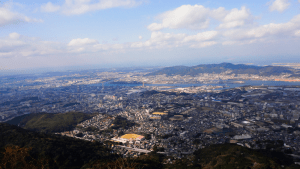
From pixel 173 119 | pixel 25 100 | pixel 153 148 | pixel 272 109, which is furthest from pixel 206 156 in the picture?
pixel 25 100

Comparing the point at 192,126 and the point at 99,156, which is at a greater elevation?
the point at 99,156

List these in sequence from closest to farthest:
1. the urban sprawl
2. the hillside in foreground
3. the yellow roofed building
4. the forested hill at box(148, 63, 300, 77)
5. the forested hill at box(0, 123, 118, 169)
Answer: the hillside in foreground < the forested hill at box(0, 123, 118, 169) < the urban sprawl < the yellow roofed building < the forested hill at box(148, 63, 300, 77)

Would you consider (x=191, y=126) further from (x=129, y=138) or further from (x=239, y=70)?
(x=239, y=70)

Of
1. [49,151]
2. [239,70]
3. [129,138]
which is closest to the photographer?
[49,151]

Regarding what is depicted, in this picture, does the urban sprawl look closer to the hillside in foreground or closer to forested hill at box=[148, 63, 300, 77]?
the hillside in foreground

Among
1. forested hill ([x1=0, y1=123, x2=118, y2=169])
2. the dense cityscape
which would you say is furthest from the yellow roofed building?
forested hill ([x1=0, y1=123, x2=118, y2=169])

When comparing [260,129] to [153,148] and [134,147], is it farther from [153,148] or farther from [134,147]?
[134,147]

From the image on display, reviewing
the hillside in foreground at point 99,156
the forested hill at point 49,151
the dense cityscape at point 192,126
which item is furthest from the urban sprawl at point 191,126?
the forested hill at point 49,151

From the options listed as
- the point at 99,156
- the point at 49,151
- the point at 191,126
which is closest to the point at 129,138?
the point at 99,156

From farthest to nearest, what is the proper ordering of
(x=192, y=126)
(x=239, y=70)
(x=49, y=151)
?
(x=239, y=70) → (x=192, y=126) → (x=49, y=151)

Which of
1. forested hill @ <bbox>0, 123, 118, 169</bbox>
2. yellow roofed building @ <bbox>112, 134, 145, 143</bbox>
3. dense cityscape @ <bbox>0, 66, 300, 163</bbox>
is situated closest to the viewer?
forested hill @ <bbox>0, 123, 118, 169</bbox>

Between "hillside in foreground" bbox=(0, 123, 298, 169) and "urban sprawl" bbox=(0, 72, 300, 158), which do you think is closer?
"hillside in foreground" bbox=(0, 123, 298, 169)
